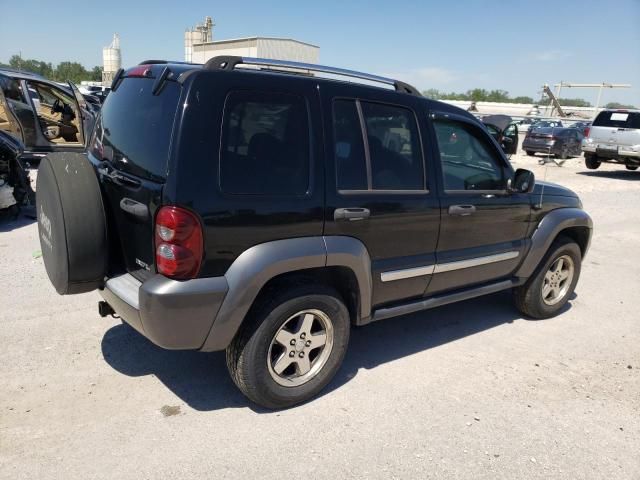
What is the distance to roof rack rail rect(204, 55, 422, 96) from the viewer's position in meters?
2.79

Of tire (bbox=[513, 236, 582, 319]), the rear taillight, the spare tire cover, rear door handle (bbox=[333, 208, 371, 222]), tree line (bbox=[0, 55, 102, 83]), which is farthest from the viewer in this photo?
tree line (bbox=[0, 55, 102, 83])

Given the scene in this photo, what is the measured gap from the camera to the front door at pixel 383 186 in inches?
121

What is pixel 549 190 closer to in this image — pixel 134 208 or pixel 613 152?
pixel 134 208

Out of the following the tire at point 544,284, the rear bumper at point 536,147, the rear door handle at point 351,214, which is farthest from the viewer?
the rear bumper at point 536,147

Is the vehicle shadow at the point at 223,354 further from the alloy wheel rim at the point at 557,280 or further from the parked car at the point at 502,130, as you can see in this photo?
the parked car at the point at 502,130

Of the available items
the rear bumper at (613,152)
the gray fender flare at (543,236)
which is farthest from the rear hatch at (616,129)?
the gray fender flare at (543,236)

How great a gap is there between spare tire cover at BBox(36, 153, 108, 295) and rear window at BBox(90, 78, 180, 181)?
0.23m

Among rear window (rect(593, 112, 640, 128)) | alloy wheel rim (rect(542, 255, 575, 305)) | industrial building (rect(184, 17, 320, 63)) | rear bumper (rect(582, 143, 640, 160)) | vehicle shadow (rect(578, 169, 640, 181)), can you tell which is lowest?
vehicle shadow (rect(578, 169, 640, 181))

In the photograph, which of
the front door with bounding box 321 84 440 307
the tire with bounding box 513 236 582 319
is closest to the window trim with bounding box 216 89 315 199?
the front door with bounding box 321 84 440 307

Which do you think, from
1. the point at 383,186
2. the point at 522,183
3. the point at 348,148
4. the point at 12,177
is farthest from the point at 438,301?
the point at 12,177

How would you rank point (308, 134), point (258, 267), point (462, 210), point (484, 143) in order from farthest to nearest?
point (484, 143) < point (462, 210) < point (308, 134) < point (258, 267)

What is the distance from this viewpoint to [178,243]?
100 inches

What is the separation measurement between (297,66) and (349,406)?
2.15 m

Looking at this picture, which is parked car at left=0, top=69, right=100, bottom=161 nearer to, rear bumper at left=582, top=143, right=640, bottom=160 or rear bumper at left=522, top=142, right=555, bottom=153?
rear bumper at left=582, top=143, right=640, bottom=160
